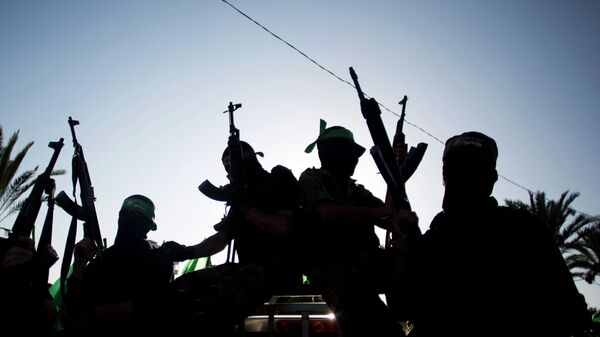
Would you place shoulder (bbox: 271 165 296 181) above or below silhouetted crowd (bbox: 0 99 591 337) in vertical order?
above

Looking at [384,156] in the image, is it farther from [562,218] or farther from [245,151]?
[562,218]

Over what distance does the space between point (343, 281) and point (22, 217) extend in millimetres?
2778

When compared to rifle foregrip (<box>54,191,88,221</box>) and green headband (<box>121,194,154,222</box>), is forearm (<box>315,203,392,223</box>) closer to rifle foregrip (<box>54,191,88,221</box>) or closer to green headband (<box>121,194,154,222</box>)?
green headband (<box>121,194,154,222</box>)

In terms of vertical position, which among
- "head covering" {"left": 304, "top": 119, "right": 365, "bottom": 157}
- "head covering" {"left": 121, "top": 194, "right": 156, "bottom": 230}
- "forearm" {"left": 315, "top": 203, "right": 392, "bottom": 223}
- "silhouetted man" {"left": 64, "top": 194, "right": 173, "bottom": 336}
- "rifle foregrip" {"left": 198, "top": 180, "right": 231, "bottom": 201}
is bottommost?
"silhouetted man" {"left": 64, "top": 194, "right": 173, "bottom": 336}

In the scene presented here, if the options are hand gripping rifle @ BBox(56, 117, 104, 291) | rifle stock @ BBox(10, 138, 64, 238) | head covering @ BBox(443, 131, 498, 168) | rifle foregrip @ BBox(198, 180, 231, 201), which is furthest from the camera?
hand gripping rifle @ BBox(56, 117, 104, 291)

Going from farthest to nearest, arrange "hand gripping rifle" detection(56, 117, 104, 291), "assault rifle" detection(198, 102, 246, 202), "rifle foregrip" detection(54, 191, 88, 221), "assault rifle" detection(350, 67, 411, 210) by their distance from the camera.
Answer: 1. "rifle foregrip" detection(54, 191, 88, 221)
2. "hand gripping rifle" detection(56, 117, 104, 291)
3. "assault rifle" detection(198, 102, 246, 202)
4. "assault rifle" detection(350, 67, 411, 210)

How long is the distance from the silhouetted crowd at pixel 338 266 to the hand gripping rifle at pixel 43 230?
0.22ft

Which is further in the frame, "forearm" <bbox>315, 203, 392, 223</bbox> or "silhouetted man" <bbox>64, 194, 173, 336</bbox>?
"silhouetted man" <bbox>64, 194, 173, 336</bbox>

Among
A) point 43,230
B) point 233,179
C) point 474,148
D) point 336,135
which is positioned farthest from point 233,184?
point 474,148

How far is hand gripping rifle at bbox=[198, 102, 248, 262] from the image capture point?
11.0ft

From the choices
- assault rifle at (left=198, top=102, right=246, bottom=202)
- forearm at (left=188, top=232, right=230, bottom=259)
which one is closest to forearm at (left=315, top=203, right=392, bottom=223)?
assault rifle at (left=198, top=102, right=246, bottom=202)

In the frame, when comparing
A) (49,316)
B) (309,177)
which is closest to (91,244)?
(49,316)

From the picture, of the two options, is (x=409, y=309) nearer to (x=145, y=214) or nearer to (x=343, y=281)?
(x=343, y=281)

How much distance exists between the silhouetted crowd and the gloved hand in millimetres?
12
